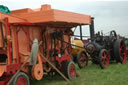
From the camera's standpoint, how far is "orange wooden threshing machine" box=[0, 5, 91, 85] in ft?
16.2

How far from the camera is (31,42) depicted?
19.0ft

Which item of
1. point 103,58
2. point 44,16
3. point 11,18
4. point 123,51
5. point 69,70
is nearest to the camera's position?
point 11,18

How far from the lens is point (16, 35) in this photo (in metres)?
5.28

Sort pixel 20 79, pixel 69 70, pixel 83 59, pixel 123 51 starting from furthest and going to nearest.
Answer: pixel 123 51, pixel 83 59, pixel 69 70, pixel 20 79

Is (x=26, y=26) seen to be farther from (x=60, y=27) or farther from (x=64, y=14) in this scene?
(x=60, y=27)

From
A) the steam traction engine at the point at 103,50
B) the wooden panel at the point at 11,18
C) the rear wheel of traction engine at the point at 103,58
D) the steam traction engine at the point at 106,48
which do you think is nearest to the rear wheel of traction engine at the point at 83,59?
the steam traction engine at the point at 103,50

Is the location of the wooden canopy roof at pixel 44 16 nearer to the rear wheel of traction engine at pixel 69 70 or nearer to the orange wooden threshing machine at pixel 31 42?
the orange wooden threshing machine at pixel 31 42

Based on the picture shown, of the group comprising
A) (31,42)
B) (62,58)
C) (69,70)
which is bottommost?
(69,70)

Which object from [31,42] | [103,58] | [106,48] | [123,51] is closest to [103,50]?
[103,58]

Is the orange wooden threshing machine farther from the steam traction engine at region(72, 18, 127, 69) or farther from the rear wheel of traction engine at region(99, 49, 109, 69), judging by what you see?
the steam traction engine at region(72, 18, 127, 69)

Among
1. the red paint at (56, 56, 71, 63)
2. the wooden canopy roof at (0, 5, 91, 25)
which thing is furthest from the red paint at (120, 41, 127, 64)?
the wooden canopy roof at (0, 5, 91, 25)

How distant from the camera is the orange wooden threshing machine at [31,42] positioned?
4.93 meters

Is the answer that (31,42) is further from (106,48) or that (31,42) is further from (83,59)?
(106,48)

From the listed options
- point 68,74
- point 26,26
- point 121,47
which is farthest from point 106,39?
point 26,26
